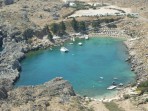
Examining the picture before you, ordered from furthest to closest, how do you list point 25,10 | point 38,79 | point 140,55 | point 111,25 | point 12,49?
point 25,10 → point 111,25 → point 12,49 → point 140,55 → point 38,79

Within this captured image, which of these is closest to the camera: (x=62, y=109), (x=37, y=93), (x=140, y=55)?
(x=62, y=109)

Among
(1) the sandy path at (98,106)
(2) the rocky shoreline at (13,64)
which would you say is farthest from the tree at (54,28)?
(1) the sandy path at (98,106)

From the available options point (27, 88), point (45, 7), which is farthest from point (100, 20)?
point (27, 88)

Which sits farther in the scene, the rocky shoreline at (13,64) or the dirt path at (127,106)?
the rocky shoreline at (13,64)

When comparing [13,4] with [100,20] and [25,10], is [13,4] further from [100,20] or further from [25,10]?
[100,20]

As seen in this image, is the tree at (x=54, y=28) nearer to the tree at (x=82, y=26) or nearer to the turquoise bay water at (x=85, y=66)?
the tree at (x=82, y=26)

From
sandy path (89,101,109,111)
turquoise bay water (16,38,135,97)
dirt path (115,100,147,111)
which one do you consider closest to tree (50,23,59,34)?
turquoise bay water (16,38,135,97)
